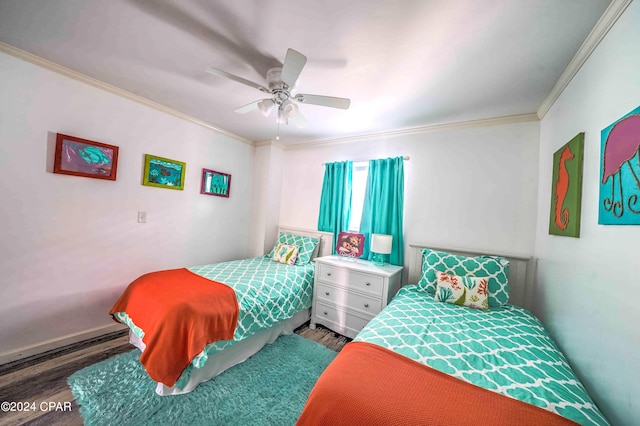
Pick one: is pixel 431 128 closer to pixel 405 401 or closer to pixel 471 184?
pixel 471 184

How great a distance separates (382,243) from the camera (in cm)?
247

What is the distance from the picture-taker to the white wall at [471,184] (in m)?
2.13

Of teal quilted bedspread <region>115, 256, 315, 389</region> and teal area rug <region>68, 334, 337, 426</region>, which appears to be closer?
teal area rug <region>68, 334, 337, 426</region>

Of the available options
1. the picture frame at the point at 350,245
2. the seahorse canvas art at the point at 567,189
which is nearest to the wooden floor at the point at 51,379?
the picture frame at the point at 350,245

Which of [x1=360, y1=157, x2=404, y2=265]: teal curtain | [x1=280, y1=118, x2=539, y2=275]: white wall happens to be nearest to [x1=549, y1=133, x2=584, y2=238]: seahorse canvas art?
[x1=280, y1=118, x2=539, y2=275]: white wall

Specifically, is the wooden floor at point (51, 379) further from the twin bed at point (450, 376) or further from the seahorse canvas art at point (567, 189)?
the seahorse canvas art at point (567, 189)

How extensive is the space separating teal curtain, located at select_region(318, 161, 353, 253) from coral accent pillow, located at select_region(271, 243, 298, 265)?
51cm

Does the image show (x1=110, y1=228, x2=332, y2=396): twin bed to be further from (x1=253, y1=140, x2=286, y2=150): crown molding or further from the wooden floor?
A: (x1=253, y1=140, x2=286, y2=150): crown molding

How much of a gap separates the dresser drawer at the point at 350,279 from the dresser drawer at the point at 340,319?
283 millimetres

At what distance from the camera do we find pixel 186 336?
151cm

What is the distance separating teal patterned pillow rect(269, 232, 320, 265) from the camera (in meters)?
2.93

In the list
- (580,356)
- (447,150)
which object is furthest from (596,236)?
(447,150)

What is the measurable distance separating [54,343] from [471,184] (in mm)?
4125

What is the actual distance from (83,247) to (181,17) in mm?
2129
